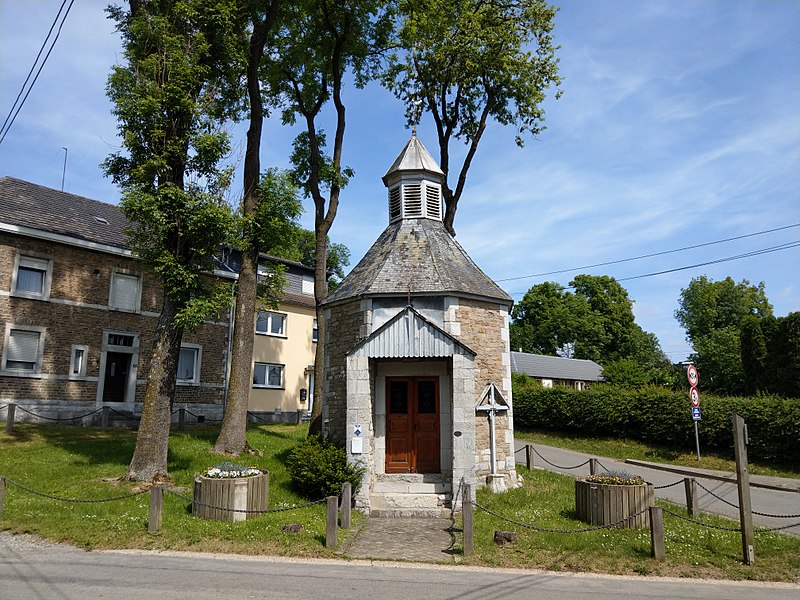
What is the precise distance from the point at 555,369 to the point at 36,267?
38080mm

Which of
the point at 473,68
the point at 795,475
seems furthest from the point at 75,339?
the point at 795,475

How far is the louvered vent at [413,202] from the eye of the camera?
16.3 metres

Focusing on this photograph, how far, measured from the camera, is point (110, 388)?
69.5 feet

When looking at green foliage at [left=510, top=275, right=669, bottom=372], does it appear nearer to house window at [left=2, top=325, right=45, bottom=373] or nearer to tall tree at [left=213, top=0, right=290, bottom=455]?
tall tree at [left=213, top=0, right=290, bottom=455]

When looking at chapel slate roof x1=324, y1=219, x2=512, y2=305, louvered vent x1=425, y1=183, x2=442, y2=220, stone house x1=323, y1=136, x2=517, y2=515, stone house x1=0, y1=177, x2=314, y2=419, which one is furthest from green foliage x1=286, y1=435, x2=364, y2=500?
stone house x1=0, y1=177, x2=314, y2=419

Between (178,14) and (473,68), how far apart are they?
34.9 ft

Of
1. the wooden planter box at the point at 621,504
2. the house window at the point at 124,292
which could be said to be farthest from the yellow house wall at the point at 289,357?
the wooden planter box at the point at 621,504

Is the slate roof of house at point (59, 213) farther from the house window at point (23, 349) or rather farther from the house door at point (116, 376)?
the house door at point (116, 376)

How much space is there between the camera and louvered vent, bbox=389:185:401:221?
54.2ft

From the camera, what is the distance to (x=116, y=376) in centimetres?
2142

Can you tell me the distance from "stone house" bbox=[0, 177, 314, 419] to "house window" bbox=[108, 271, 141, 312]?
39mm

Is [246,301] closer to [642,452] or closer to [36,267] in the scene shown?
[36,267]

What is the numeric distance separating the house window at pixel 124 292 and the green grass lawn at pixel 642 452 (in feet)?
60.5

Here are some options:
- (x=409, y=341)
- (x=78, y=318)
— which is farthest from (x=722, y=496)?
(x=78, y=318)
